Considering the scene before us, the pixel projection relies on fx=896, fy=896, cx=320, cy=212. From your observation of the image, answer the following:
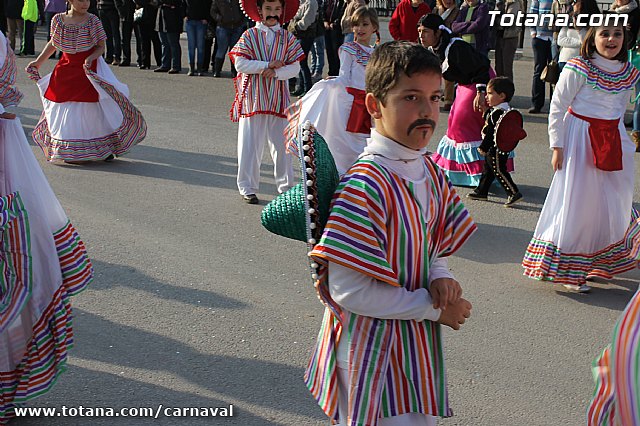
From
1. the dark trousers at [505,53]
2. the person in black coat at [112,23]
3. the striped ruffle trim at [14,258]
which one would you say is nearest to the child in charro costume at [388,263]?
the striped ruffle trim at [14,258]

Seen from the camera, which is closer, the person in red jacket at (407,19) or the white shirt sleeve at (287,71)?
the white shirt sleeve at (287,71)

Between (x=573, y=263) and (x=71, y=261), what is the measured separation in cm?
321

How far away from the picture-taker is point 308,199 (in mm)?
2672

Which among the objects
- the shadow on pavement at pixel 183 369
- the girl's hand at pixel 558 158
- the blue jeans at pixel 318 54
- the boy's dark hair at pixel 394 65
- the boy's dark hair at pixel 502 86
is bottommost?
the shadow on pavement at pixel 183 369

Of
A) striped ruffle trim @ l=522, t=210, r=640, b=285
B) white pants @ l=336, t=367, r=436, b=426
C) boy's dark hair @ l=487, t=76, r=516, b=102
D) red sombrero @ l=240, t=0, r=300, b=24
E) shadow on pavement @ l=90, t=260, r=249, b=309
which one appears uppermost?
red sombrero @ l=240, t=0, r=300, b=24

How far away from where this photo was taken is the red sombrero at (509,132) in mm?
7641

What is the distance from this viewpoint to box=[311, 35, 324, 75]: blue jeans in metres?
13.6

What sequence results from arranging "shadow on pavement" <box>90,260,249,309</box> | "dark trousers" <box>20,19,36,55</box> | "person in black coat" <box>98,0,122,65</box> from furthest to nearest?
1. "dark trousers" <box>20,19,36,55</box>
2. "person in black coat" <box>98,0,122,65</box>
3. "shadow on pavement" <box>90,260,249,309</box>

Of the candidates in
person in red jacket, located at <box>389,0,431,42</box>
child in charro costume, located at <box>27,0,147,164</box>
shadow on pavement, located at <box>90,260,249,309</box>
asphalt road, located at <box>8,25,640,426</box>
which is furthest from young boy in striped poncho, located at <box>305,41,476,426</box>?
person in red jacket, located at <box>389,0,431,42</box>

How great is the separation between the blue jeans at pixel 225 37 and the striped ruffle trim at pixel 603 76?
31.4 ft

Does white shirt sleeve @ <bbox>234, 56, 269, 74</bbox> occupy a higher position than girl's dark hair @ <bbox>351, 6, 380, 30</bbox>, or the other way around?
girl's dark hair @ <bbox>351, 6, 380, 30</bbox>

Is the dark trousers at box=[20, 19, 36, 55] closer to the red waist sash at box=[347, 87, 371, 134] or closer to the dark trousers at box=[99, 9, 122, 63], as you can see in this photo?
the dark trousers at box=[99, 9, 122, 63]

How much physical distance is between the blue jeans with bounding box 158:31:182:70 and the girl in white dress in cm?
1034

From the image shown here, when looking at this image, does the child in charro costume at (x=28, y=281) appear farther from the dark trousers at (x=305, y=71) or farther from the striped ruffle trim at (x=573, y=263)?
the dark trousers at (x=305, y=71)
